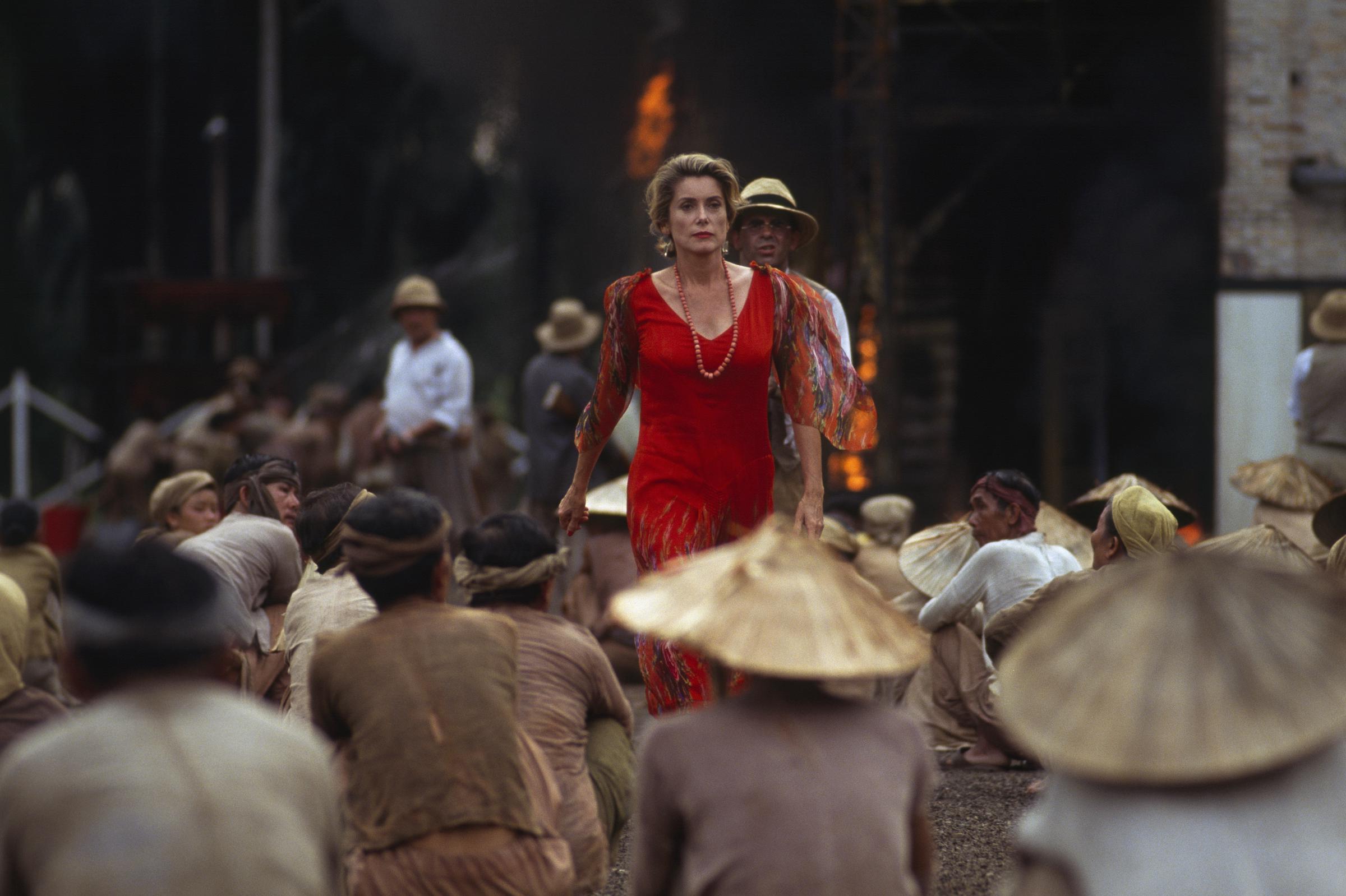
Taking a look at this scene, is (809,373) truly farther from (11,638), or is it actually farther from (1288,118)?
(1288,118)

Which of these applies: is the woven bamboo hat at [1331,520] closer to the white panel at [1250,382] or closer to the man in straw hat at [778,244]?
the man in straw hat at [778,244]

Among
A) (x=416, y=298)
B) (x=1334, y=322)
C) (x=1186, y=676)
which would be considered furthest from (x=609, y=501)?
(x=1186, y=676)

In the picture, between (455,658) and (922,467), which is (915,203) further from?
(455,658)

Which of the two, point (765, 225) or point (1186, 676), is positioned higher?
point (765, 225)

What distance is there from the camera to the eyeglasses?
6.06 metres

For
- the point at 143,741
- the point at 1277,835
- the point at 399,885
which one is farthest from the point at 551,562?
the point at 1277,835

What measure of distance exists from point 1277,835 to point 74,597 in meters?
1.78

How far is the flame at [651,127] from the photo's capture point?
52.4 feet

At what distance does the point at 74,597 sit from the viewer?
8.70ft

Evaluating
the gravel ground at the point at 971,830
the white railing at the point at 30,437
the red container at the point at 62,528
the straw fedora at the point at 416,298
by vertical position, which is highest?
the straw fedora at the point at 416,298

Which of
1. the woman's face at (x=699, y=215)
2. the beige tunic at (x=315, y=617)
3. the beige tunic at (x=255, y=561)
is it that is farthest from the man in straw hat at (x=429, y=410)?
the beige tunic at (x=315, y=617)

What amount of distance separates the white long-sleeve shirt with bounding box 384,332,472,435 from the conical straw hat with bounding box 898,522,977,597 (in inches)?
153

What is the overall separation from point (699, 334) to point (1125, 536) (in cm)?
165

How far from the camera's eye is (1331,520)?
22.1 ft
